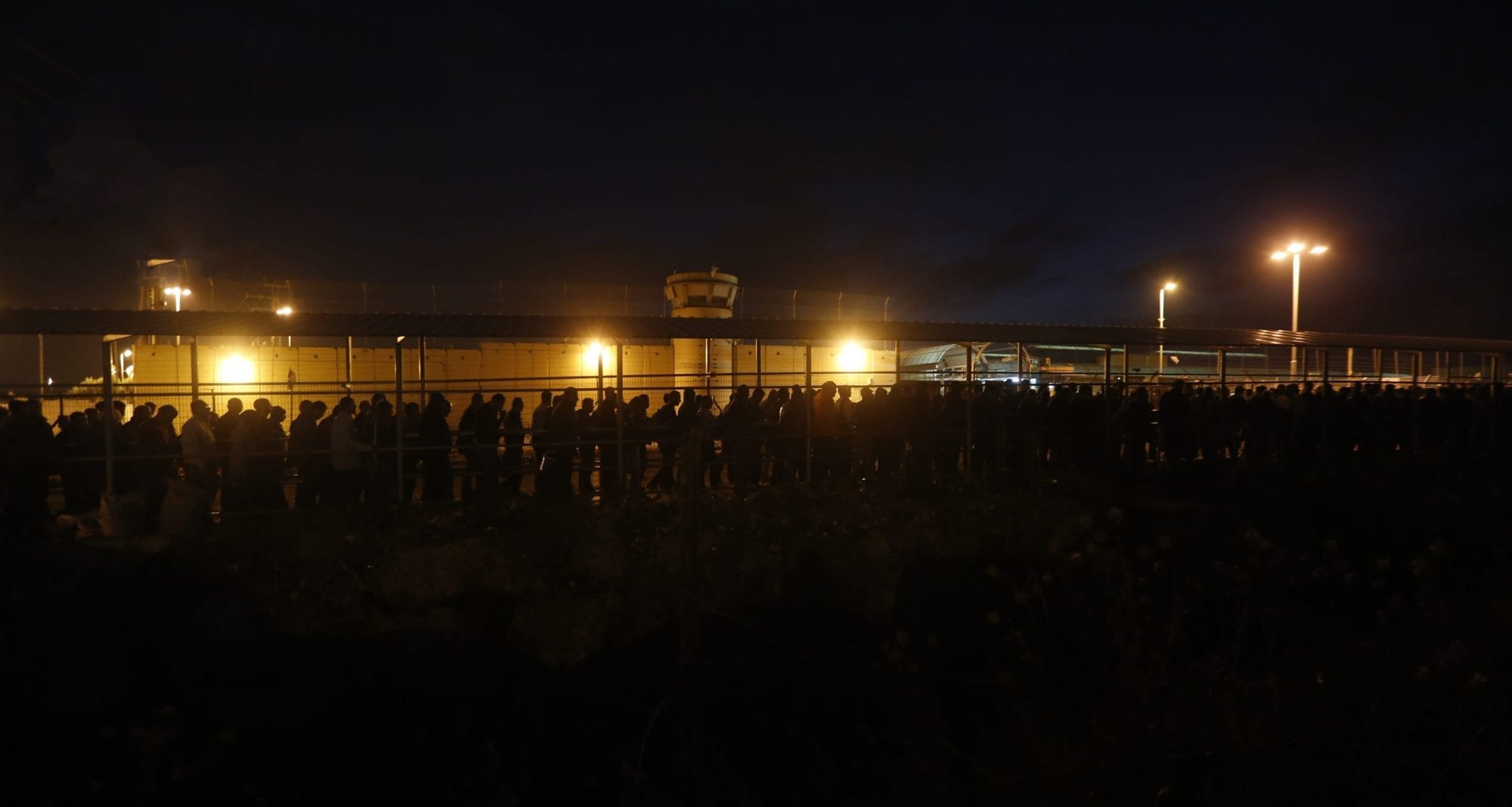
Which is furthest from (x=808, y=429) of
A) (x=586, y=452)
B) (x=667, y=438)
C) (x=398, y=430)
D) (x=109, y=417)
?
(x=109, y=417)

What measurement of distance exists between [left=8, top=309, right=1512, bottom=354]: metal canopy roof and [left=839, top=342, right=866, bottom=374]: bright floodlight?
6.24 metres

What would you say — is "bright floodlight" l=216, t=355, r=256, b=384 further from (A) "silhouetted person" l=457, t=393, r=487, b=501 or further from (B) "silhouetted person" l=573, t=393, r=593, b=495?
(B) "silhouetted person" l=573, t=393, r=593, b=495

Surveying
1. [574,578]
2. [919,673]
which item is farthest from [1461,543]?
[574,578]

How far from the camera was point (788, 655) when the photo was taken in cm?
747

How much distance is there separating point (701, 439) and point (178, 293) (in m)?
19.0

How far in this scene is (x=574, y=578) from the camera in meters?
8.23

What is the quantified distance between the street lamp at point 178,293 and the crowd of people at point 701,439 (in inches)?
466

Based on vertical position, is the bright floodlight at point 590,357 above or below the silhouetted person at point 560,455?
above

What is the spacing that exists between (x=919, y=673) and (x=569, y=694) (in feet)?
9.91

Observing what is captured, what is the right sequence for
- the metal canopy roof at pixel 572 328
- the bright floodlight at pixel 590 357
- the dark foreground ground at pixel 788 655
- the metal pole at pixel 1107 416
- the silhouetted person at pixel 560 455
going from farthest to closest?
the bright floodlight at pixel 590 357 < the metal pole at pixel 1107 416 < the silhouetted person at pixel 560 455 < the metal canopy roof at pixel 572 328 < the dark foreground ground at pixel 788 655

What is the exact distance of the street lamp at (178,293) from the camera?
20.8 m

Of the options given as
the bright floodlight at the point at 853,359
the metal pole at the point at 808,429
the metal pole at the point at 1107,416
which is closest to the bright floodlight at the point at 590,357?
the bright floodlight at the point at 853,359

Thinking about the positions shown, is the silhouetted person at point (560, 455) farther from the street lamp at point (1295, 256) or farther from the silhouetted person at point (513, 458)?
the street lamp at point (1295, 256)

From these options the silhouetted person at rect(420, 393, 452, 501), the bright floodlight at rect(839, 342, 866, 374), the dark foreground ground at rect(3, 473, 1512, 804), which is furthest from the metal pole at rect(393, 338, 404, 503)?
the bright floodlight at rect(839, 342, 866, 374)
